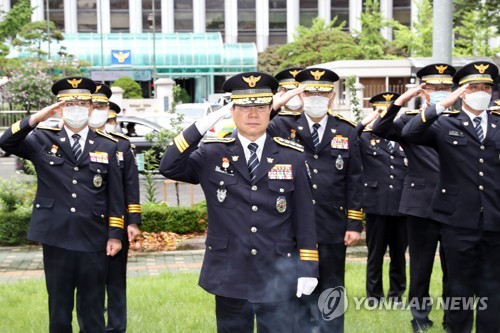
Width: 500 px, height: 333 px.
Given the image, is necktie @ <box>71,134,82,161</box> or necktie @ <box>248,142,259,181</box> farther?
necktie @ <box>71,134,82,161</box>

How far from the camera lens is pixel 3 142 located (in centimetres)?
604

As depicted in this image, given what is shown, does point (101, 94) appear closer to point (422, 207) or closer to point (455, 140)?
point (422, 207)

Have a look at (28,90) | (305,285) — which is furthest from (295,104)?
(28,90)

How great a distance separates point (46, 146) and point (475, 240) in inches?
136

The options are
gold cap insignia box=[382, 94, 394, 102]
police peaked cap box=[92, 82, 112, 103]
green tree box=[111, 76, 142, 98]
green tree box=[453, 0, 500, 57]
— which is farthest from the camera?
green tree box=[111, 76, 142, 98]

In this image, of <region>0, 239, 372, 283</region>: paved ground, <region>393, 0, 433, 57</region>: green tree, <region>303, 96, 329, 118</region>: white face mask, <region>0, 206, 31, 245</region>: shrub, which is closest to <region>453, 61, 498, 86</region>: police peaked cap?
<region>303, 96, 329, 118</region>: white face mask

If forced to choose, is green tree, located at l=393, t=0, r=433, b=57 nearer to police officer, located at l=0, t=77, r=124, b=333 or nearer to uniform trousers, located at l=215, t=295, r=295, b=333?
police officer, located at l=0, t=77, r=124, b=333

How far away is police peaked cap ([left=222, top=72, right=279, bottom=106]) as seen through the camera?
17.1 ft

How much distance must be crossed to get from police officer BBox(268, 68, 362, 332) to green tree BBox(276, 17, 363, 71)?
43.7 metres

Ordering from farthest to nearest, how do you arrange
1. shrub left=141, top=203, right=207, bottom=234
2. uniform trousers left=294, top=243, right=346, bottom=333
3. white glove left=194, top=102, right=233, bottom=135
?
shrub left=141, top=203, right=207, bottom=234
uniform trousers left=294, top=243, right=346, bottom=333
white glove left=194, top=102, right=233, bottom=135

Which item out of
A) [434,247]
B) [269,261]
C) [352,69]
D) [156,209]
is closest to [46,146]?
[269,261]

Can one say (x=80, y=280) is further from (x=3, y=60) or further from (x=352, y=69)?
(x=3, y=60)

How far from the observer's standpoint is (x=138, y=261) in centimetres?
1169

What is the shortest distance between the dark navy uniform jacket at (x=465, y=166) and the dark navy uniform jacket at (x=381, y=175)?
1968 mm
